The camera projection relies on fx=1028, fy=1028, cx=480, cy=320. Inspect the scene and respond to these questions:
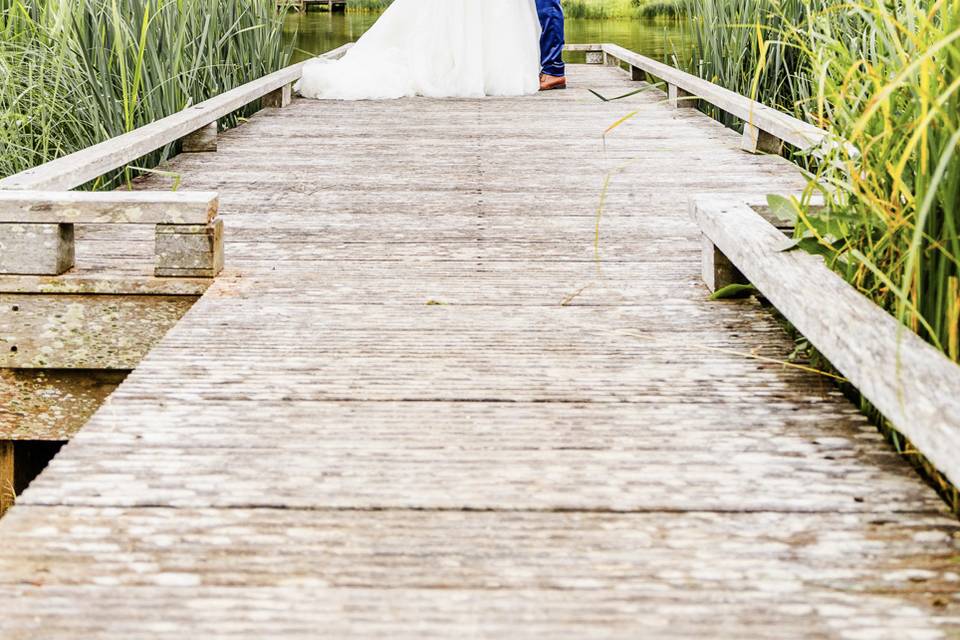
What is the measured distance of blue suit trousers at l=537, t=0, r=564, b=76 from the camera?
5.95 metres

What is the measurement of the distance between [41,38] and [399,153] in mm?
1225

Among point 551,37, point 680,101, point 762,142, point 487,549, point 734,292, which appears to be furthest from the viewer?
point 551,37

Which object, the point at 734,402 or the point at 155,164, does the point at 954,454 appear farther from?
the point at 155,164

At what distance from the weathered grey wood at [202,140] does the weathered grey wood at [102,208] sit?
71.0 inches

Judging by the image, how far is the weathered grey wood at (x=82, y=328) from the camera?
1.93m

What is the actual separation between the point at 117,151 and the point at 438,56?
138 inches

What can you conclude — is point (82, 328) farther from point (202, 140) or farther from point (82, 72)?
point (202, 140)

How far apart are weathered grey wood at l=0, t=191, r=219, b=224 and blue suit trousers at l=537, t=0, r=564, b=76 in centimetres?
439

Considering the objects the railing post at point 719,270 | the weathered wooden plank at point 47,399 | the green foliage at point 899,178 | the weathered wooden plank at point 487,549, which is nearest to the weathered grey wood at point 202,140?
the weathered wooden plank at point 47,399

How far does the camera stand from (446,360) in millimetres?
1604

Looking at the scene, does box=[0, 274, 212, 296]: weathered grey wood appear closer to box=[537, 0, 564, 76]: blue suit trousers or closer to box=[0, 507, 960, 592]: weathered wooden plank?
box=[0, 507, 960, 592]: weathered wooden plank

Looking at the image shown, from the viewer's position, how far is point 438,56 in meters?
5.76

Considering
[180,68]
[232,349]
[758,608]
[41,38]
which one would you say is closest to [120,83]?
[41,38]

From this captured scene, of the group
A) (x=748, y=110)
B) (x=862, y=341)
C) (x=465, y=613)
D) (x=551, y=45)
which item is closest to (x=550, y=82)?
(x=551, y=45)
